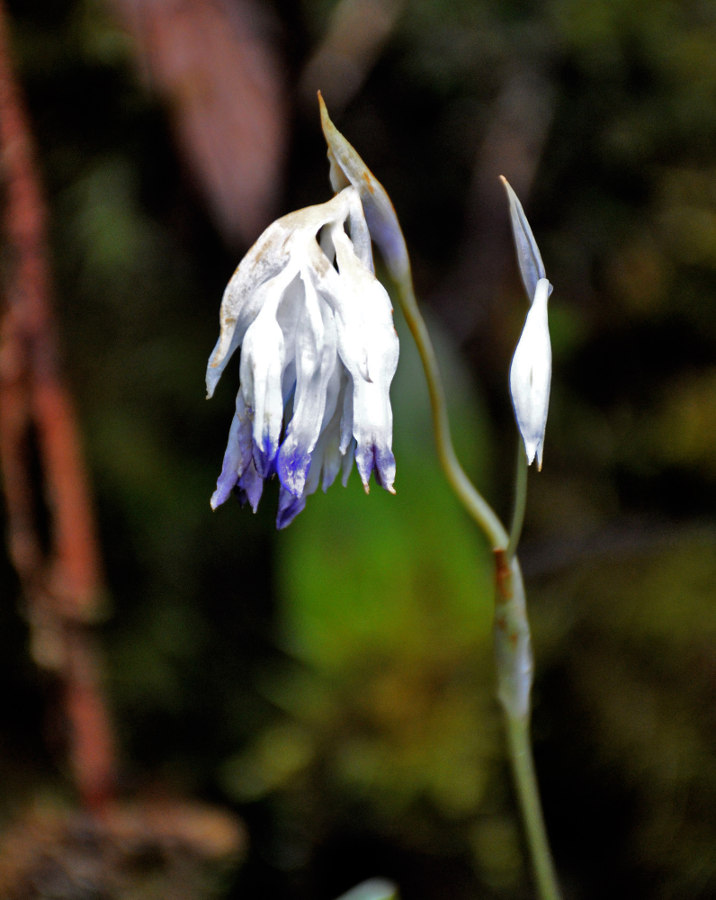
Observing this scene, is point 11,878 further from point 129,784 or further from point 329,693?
point 329,693

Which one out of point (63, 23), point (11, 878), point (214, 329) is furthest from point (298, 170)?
point (11, 878)

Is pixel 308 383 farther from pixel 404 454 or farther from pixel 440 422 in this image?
pixel 404 454

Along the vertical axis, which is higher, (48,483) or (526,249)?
(526,249)

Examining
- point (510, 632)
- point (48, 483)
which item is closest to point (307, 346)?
point (510, 632)

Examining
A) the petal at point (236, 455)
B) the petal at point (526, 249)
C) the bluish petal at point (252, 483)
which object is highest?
the petal at point (526, 249)

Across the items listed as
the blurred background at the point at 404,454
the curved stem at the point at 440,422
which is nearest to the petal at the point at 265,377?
Result: the curved stem at the point at 440,422

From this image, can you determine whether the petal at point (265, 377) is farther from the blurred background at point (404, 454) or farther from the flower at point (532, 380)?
the blurred background at point (404, 454)
